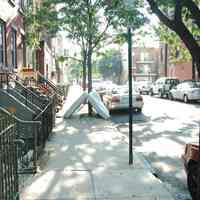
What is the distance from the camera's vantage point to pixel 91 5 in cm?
1755

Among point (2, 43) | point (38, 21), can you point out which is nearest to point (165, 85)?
point (38, 21)

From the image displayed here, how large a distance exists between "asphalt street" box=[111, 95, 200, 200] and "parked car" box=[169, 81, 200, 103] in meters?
6.59

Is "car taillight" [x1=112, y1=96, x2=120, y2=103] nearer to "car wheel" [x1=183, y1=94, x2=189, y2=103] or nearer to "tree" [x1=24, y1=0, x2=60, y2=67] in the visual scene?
"tree" [x1=24, y1=0, x2=60, y2=67]

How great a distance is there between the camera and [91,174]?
7.14m

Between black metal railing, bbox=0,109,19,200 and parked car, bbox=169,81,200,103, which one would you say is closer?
black metal railing, bbox=0,109,19,200

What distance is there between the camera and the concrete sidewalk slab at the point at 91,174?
593cm

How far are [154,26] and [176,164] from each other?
15.6 meters

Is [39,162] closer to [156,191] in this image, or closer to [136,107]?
[156,191]

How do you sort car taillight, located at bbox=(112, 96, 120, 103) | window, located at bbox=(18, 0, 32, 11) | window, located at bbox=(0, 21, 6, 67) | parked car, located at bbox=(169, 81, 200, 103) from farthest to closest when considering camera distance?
1. parked car, located at bbox=(169, 81, 200, 103)
2. window, located at bbox=(18, 0, 32, 11)
3. car taillight, located at bbox=(112, 96, 120, 103)
4. window, located at bbox=(0, 21, 6, 67)

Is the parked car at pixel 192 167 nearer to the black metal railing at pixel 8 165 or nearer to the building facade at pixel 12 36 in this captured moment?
the black metal railing at pixel 8 165

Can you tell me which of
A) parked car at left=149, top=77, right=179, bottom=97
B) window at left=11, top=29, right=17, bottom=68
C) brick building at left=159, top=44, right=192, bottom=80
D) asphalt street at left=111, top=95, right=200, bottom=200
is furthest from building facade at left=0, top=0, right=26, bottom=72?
brick building at left=159, top=44, right=192, bottom=80

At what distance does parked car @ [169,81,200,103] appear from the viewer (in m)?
24.3

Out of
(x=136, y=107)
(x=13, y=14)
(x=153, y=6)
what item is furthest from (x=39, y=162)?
(x=136, y=107)

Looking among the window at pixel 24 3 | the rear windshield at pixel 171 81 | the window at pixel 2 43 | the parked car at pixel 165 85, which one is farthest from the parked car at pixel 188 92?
the window at pixel 2 43
